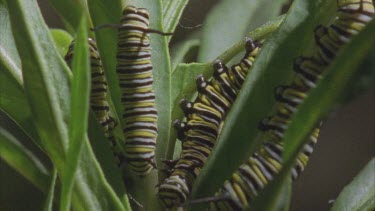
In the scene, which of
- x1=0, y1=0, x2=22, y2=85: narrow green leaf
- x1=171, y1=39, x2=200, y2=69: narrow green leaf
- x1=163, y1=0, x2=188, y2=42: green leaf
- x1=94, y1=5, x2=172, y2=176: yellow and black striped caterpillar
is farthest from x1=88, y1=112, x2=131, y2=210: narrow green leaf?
x1=171, y1=39, x2=200, y2=69: narrow green leaf

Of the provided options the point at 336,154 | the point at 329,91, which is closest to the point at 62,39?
the point at 329,91

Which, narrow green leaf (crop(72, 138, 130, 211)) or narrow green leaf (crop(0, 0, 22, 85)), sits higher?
narrow green leaf (crop(0, 0, 22, 85))

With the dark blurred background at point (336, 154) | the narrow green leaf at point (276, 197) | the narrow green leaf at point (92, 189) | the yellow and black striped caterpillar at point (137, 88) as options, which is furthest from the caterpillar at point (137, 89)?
the dark blurred background at point (336, 154)

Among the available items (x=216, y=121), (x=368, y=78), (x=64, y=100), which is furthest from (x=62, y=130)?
(x=368, y=78)

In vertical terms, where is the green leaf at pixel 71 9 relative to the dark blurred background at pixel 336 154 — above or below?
above

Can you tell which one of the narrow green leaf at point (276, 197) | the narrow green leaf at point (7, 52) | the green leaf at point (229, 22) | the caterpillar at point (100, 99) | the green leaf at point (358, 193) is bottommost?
the green leaf at point (358, 193)

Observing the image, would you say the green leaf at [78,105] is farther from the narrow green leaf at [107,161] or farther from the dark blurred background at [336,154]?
the dark blurred background at [336,154]

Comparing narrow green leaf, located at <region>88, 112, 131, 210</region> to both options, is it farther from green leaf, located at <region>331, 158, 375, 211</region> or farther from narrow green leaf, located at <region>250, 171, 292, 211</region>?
green leaf, located at <region>331, 158, 375, 211</region>
